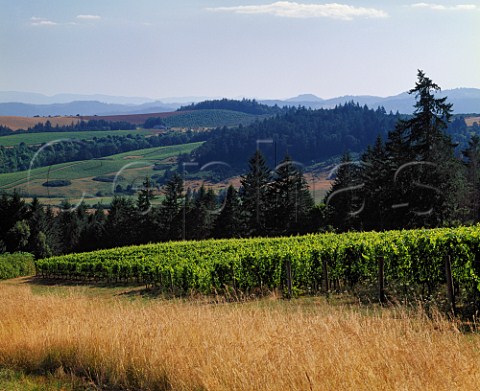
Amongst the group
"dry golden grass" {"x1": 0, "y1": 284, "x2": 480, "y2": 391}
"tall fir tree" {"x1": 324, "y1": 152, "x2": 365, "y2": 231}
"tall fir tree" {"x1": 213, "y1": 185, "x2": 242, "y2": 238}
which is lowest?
"tall fir tree" {"x1": 213, "y1": 185, "x2": 242, "y2": 238}

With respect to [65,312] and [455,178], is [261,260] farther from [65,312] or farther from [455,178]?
[455,178]

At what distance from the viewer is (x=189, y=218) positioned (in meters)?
94.4

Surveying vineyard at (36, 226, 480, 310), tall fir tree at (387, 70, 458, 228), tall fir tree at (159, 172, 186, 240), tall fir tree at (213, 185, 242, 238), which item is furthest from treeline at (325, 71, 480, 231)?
tall fir tree at (159, 172, 186, 240)

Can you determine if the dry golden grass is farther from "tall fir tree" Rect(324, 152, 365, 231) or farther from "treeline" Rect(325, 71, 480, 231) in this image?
"tall fir tree" Rect(324, 152, 365, 231)

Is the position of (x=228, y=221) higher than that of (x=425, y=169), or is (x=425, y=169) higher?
(x=425, y=169)

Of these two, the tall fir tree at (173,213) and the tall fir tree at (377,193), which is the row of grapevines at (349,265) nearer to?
the tall fir tree at (377,193)

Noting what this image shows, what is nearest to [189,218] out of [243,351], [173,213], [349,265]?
[173,213]

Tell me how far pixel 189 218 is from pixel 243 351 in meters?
87.7

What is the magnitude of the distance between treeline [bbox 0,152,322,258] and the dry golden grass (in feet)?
225

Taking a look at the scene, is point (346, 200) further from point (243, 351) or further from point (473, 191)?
point (243, 351)

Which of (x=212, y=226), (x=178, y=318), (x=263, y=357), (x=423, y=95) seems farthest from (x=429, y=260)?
(x=212, y=226)

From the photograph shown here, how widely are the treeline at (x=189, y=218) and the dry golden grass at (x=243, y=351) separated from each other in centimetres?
6860

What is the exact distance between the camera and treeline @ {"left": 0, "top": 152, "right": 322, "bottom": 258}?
7950 cm

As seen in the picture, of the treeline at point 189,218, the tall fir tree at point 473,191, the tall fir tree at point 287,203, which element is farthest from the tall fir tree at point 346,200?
the tall fir tree at point 473,191
